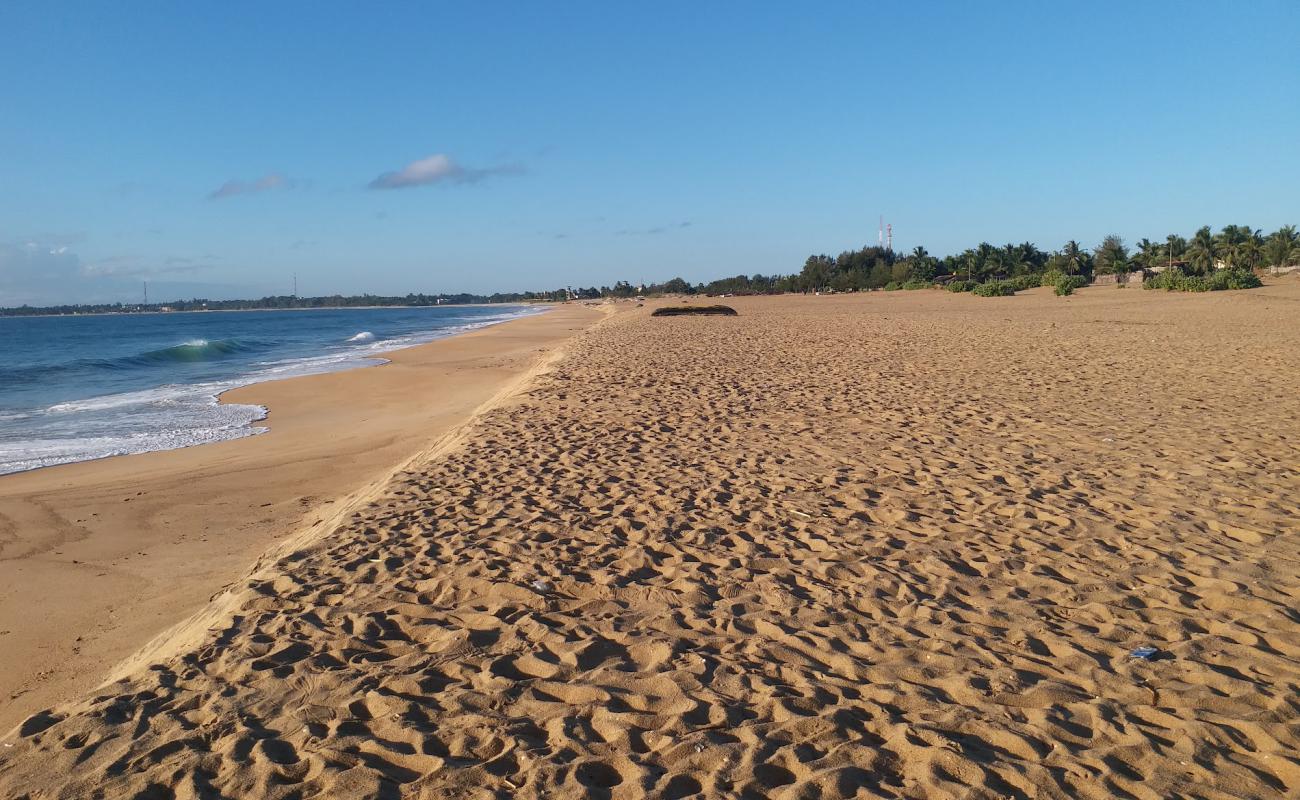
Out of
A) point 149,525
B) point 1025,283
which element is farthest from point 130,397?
point 1025,283

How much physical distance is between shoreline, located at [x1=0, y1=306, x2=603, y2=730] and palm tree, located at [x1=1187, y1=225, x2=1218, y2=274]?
65.2 meters

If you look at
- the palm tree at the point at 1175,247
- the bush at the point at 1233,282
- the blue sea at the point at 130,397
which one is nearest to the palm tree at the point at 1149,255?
the palm tree at the point at 1175,247

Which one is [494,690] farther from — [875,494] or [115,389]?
[115,389]

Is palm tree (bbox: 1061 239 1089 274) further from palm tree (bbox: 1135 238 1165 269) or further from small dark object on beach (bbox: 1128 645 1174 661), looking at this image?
small dark object on beach (bbox: 1128 645 1174 661)

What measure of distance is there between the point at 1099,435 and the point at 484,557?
7271mm

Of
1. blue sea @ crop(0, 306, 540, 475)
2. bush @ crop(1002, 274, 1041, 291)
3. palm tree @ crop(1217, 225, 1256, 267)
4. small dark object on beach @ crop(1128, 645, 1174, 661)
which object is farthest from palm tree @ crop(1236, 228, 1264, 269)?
small dark object on beach @ crop(1128, 645, 1174, 661)

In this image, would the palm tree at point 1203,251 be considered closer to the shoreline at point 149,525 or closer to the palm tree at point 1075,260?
the palm tree at point 1075,260

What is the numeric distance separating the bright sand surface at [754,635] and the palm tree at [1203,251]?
6353cm

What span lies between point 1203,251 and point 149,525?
72883 mm

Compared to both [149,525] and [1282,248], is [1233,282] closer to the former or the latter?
[1282,248]

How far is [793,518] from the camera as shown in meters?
6.17

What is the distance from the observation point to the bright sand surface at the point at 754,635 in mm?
3154

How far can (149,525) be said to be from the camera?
7.84 meters

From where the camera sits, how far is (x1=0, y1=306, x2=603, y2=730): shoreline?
511cm
